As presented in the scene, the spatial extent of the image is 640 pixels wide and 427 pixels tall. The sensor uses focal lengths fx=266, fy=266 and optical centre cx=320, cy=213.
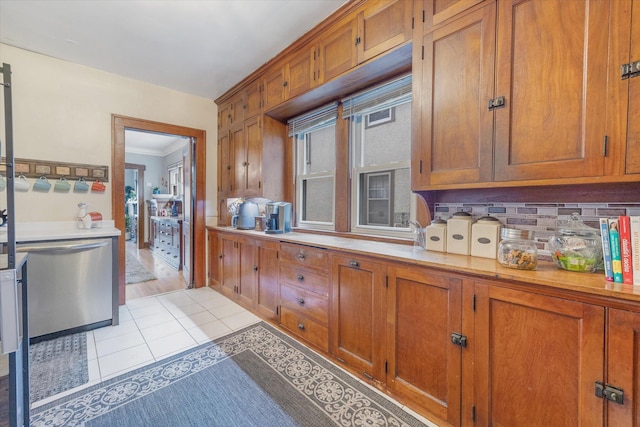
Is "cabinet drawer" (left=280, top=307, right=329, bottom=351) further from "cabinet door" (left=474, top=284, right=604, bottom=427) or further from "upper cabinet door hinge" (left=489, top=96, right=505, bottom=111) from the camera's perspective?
"upper cabinet door hinge" (left=489, top=96, right=505, bottom=111)

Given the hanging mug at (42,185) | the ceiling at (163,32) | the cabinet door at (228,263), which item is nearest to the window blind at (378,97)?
the ceiling at (163,32)

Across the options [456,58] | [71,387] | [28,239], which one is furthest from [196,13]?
[71,387]

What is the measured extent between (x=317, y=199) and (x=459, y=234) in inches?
65.7

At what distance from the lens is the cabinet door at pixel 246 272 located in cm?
286

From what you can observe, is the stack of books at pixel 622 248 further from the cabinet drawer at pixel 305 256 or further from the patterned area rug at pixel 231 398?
the cabinet drawer at pixel 305 256

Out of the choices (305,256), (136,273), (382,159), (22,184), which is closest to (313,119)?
(382,159)

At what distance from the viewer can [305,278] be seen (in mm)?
2203

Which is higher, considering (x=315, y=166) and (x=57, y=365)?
(x=315, y=166)

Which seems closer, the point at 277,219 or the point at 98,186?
the point at 277,219

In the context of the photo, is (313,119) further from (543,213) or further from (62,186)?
(62,186)

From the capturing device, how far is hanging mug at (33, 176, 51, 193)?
107 inches

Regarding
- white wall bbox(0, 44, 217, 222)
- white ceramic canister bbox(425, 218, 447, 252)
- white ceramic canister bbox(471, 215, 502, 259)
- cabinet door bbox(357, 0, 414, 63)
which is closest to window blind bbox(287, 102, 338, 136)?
cabinet door bbox(357, 0, 414, 63)

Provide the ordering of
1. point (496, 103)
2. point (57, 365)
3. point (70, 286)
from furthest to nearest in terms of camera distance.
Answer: point (70, 286), point (57, 365), point (496, 103)

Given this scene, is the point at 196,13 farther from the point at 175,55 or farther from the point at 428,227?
the point at 428,227
